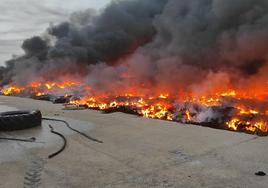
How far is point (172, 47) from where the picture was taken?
1959 centimetres

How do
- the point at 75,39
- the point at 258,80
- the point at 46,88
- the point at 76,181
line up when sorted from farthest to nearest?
the point at 75,39, the point at 46,88, the point at 258,80, the point at 76,181

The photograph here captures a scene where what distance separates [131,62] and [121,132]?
15.8 meters

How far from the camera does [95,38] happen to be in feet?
98.5

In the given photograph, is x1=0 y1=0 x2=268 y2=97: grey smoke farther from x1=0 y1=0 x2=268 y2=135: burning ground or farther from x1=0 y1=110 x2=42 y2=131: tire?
x1=0 y1=110 x2=42 y2=131: tire

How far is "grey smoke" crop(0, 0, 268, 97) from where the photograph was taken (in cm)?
1501

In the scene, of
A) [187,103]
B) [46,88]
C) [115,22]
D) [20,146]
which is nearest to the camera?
[20,146]

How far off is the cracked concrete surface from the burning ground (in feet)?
9.34

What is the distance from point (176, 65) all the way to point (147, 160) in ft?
44.8

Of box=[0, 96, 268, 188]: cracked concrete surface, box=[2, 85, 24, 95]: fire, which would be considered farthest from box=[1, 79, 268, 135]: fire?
box=[2, 85, 24, 95]: fire

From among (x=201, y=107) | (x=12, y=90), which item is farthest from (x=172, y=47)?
(x=12, y=90)

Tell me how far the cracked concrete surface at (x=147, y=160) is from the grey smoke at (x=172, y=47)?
7.93 m

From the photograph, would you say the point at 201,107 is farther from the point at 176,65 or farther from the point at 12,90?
the point at 12,90

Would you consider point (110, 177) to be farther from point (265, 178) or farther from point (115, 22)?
point (115, 22)

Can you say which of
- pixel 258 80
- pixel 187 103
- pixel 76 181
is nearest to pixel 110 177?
pixel 76 181
